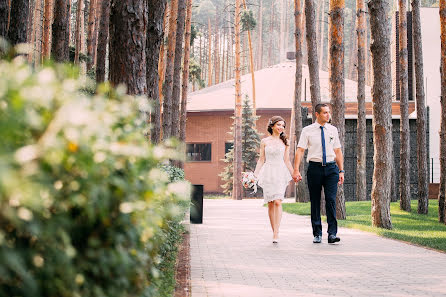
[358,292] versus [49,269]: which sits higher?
[49,269]

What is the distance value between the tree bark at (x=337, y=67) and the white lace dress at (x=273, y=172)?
4.39 m

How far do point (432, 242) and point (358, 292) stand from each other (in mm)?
4721

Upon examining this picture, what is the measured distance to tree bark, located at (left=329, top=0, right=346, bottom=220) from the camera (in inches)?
592

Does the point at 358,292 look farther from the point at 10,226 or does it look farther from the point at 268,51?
the point at 268,51

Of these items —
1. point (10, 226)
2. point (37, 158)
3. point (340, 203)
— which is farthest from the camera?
point (340, 203)

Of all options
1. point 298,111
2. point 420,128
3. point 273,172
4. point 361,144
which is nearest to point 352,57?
point 298,111

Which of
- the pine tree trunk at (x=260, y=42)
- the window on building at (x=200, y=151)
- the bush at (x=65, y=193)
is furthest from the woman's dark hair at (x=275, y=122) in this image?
the pine tree trunk at (x=260, y=42)

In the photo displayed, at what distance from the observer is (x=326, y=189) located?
1036 cm

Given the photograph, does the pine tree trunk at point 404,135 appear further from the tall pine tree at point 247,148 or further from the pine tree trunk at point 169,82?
the tall pine tree at point 247,148

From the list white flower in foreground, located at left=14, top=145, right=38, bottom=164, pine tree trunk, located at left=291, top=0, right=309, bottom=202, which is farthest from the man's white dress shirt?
pine tree trunk, located at left=291, top=0, right=309, bottom=202

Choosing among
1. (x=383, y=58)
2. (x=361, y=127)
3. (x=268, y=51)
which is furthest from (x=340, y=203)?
(x=268, y=51)

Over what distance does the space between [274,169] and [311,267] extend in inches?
129

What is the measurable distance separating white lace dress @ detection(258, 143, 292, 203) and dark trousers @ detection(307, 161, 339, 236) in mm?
504

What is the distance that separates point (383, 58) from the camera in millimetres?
12828
